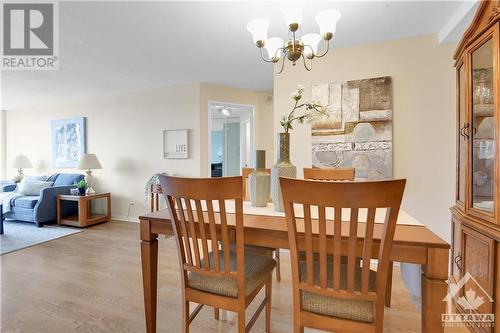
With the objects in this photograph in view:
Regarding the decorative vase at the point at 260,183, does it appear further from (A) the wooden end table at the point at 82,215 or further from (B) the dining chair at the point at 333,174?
(A) the wooden end table at the point at 82,215

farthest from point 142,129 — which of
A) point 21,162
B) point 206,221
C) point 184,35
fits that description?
point 206,221

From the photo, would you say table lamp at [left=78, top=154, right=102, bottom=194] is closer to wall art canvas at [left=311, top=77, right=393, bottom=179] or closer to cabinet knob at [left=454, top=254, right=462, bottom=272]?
wall art canvas at [left=311, top=77, right=393, bottom=179]

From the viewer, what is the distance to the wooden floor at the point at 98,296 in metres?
1.80

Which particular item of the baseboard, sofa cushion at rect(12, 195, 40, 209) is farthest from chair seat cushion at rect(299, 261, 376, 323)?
sofa cushion at rect(12, 195, 40, 209)

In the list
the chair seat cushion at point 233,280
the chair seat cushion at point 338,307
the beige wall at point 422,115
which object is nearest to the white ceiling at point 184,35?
the beige wall at point 422,115

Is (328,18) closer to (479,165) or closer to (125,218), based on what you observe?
(479,165)

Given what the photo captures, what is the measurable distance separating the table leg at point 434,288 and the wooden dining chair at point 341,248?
185mm

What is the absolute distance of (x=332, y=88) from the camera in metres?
2.95

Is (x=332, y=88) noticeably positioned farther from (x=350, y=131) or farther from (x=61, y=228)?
(x=61, y=228)

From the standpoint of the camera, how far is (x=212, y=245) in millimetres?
1246

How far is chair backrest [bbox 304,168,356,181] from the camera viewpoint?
2.14 metres

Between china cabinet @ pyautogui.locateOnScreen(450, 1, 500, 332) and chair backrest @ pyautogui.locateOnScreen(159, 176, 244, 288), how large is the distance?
4.76 feet

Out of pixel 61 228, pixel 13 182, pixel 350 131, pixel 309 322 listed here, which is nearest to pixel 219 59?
pixel 350 131

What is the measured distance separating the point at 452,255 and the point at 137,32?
10.9 feet
